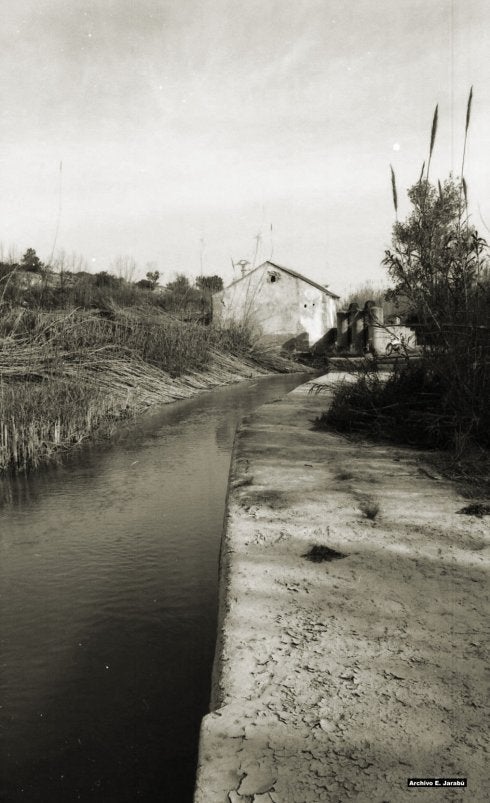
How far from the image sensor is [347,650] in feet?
4.15

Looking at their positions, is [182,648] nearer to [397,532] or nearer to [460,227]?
[397,532]

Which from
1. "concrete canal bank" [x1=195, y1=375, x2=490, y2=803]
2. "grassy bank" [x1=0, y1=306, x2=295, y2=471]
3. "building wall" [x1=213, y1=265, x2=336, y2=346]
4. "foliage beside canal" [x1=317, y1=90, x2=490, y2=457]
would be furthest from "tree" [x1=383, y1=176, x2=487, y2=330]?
"building wall" [x1=213, y1=265, x2=336, y2=346]

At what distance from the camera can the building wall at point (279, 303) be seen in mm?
22625

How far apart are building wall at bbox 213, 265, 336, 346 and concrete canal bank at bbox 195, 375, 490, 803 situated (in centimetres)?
2054

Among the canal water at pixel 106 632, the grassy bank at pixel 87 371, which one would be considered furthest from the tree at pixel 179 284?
the canal water at pixel 106 632

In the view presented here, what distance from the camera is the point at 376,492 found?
95.7 inches

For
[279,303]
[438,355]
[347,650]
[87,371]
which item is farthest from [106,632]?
[279,303]

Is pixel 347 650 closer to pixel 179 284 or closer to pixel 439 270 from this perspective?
pixel 439 270

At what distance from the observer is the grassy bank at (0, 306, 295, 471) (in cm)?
540

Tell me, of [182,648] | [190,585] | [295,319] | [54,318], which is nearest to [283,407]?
[190,585]

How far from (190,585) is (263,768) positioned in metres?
1.76

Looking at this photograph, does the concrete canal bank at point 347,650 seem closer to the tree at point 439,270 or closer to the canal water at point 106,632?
the canal water at point 106,632

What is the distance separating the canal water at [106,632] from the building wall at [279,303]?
18.5 metres

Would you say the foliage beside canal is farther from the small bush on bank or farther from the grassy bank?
the grassy bank
